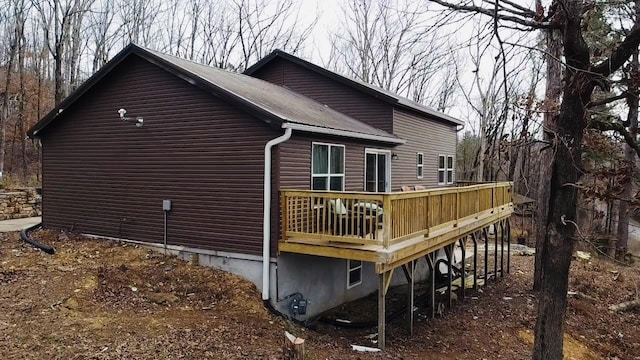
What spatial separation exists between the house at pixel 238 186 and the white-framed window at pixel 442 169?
14.9 ft

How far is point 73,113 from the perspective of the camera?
476 inches

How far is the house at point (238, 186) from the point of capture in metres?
8.73

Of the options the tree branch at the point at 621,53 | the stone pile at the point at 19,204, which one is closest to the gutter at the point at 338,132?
the tree branch at the point at 621,53

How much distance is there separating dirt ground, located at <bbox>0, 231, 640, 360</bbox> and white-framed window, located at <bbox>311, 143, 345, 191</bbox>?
2.79 m

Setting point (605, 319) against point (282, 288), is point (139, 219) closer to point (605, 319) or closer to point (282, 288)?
point (282, 288)

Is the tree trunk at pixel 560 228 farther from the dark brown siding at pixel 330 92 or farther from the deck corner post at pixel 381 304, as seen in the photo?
the dark brown siding at pixel 330 92

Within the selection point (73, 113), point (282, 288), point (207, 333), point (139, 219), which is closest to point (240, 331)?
point (207, 333)

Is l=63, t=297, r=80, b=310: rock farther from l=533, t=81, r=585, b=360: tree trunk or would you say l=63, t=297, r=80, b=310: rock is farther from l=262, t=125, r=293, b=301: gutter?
l=533, t=81, r=585, b=360: tree trunk

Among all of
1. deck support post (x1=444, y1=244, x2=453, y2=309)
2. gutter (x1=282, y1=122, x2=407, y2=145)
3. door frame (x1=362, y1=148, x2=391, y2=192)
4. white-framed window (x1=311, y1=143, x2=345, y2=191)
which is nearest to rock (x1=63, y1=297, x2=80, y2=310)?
gutter (x1=282, y1=122, x2=407, y2=145)

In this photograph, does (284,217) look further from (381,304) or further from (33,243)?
(33,243)

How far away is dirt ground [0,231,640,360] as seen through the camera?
6.69 m

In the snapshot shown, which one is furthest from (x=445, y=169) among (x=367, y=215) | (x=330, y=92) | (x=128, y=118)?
(x=128, y=118)

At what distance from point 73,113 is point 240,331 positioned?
8.02 m

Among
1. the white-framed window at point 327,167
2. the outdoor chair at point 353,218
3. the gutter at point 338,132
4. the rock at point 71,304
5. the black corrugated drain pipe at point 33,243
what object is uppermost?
the gutter at point 338,132
